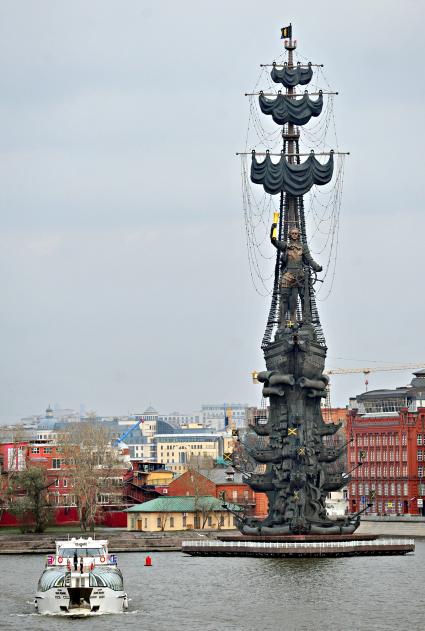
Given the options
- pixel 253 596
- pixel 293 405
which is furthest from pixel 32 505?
pixel 253 596

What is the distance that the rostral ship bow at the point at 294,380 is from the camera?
151 m

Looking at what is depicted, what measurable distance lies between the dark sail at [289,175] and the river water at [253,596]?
30.5 m

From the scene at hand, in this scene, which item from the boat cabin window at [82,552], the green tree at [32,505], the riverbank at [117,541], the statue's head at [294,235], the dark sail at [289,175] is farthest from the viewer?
the green tree at [32,505]

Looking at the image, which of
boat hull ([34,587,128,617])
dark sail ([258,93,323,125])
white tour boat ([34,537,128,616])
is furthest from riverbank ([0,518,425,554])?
boat hull ([34,587,128,617])

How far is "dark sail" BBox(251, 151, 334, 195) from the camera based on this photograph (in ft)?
510

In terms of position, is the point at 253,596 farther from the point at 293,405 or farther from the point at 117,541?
the point at 117,541

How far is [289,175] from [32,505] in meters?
55.6

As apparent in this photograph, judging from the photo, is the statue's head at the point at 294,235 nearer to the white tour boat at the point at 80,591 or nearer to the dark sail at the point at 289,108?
the dark sail at the point at 289,108

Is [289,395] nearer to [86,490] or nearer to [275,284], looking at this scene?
[275,284]

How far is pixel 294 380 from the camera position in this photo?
151875mm

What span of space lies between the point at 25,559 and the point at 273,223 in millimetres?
34833

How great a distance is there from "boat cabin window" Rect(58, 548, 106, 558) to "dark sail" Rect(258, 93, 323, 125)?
2303 inches

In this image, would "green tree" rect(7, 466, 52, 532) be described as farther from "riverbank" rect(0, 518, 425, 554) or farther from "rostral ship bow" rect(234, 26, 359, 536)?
"rostral ship bow" rect(234, 26, 359, 536)

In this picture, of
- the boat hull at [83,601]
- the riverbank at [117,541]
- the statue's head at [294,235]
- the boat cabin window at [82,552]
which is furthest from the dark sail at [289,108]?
the boat hull at [83,601]
